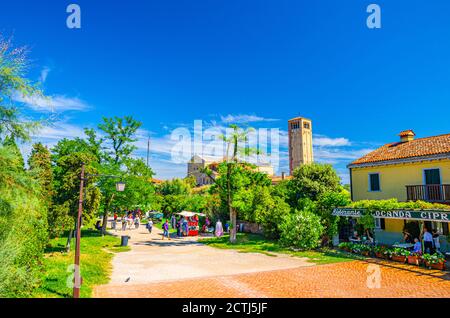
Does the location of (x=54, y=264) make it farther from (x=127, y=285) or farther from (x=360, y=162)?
(x=360, y=162)

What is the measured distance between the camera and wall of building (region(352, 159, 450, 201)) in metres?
19.2

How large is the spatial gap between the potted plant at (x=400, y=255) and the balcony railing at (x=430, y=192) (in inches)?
220

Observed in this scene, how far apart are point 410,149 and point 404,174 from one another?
239 centimetres

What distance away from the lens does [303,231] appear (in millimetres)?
19531

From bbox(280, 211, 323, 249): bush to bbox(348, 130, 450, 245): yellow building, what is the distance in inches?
213

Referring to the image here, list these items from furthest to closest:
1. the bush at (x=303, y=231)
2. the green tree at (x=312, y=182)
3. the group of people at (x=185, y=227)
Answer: the green tree at (x=312, y=182)
the group of people at (x=185, y=227)
the bush at (x=303, y=231)

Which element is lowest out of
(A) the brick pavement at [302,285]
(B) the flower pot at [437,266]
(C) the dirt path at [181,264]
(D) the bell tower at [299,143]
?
(C) the dirt path at [181,264]

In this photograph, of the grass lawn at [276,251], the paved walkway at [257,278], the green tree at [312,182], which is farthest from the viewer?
the green tree at [312,182]

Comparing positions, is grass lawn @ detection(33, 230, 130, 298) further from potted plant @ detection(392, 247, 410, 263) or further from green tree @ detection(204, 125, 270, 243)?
potted plant @ detection(392, 247, 410, 263)

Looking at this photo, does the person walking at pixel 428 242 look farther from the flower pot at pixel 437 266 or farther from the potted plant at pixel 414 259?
the flower pot at pixel 437 266

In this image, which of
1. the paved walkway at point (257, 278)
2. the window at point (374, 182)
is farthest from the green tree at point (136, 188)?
the window at point (374, 182)

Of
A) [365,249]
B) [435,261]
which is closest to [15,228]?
[365,249]

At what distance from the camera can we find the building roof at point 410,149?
65.3 feet
